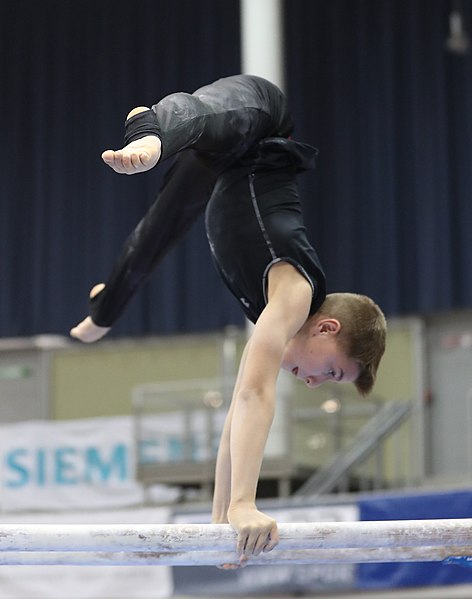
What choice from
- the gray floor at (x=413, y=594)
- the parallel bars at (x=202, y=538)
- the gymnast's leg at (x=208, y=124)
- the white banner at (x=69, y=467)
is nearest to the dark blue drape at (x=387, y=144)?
the white banner at (x=69, y=467)

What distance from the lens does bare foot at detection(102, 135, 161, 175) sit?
314 centimetres

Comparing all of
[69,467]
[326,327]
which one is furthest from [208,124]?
[69,467]

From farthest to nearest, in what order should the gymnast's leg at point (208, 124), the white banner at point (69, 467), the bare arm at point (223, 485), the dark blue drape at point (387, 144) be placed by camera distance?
1. the dark blue drape at point (387, 144)
2. the white banner at point (69, 467)
3. the bare arm at point (223, 485)
4. the gymnast's leg at point (208, 124)

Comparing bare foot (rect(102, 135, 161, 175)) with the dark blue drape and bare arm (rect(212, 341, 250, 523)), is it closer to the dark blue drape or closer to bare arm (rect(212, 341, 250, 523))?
bare arm (rect(212, 341, 250, 523))

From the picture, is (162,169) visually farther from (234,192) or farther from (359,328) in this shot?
(359,328)

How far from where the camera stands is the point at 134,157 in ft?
10.4

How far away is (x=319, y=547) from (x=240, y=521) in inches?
9.2

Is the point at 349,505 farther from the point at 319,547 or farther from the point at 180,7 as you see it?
the point at 180,7

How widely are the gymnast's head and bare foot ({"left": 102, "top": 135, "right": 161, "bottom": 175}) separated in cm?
88

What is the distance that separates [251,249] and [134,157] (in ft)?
2.52

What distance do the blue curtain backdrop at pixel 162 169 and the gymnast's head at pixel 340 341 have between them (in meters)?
9.00

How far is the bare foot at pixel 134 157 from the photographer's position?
3.14m

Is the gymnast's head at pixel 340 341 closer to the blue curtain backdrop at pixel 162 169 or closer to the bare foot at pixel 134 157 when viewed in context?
the bare foot at pixel 134 157

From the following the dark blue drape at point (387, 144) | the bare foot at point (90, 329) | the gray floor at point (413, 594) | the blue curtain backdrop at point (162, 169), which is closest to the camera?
the bare foot at point (90, 329)
